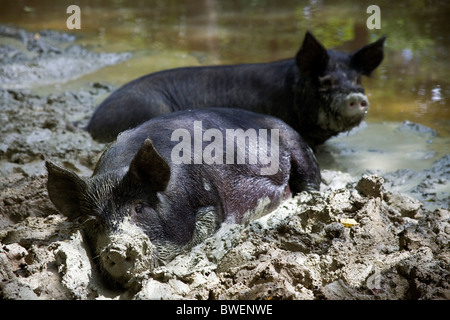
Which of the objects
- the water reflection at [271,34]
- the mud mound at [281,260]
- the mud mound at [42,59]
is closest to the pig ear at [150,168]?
the mud mound at [281,260]

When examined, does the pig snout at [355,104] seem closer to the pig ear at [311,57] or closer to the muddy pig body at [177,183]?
the pig ear at [311,57]

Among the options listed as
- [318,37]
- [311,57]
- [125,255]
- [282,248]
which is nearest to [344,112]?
[311,57]

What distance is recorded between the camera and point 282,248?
10.9 ft

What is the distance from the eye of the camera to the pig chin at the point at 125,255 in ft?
9.46

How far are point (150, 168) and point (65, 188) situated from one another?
55 cm

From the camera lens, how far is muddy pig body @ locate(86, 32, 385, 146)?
548 centimetres

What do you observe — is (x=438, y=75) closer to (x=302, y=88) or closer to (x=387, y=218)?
(x=302, y=88)

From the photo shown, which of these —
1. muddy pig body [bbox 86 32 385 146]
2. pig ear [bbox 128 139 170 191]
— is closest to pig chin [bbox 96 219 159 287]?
pig ear [bbox 128 139 170 191]

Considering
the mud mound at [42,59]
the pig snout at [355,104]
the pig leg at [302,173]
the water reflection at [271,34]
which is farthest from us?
the mud mound at [42,59]

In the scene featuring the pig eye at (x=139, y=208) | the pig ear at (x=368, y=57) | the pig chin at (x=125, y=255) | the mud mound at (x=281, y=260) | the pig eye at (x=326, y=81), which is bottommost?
the mud mound at (x=281, y=260)

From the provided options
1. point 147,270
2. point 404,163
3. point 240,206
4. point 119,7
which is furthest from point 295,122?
point 119,7

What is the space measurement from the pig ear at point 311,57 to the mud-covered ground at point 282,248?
115 centimetres

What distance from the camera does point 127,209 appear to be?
315cm
